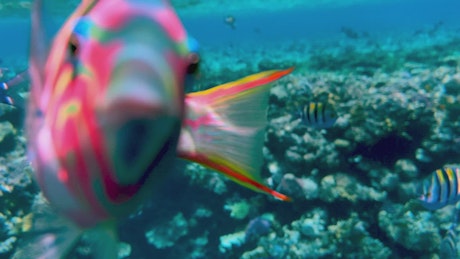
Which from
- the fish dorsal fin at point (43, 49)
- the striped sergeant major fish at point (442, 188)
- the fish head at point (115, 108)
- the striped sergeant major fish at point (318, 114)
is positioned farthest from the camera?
the striped sergeant major fish at point (318, 114)

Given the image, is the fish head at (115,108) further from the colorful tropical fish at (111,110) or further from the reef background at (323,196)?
the reef background at (323,196)

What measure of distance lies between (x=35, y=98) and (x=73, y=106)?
21cm

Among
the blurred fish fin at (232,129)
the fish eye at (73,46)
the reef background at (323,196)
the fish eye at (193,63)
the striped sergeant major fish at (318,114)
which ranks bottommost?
the reef background at (323,196)

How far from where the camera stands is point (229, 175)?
2.21ft

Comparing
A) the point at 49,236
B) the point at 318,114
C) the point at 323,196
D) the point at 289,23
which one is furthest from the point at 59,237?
the point at 289,23

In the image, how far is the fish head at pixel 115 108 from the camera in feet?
1.35

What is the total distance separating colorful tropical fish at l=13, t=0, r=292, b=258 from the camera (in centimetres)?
41

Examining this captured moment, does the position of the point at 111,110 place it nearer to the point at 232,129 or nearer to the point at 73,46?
the point at 73,46

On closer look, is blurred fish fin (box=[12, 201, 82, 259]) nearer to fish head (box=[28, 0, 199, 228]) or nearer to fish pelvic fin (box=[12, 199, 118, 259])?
fish pelvic fin (box=[12, 199, 118, 259])

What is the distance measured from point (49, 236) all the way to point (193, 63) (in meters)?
0.47

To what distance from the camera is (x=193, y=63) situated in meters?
0.48

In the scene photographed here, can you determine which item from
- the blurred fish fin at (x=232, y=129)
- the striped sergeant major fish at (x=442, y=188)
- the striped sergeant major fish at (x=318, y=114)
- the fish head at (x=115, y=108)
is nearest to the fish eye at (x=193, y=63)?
the fish head at (x=115, y=108)

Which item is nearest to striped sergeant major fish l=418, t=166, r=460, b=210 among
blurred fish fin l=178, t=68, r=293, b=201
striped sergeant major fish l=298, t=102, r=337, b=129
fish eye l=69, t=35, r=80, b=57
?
striped sergeant major fish l=298, t=102, r=337, b=129

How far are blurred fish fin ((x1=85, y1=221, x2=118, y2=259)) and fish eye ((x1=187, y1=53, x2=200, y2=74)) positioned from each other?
0.29 meters
